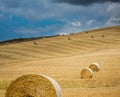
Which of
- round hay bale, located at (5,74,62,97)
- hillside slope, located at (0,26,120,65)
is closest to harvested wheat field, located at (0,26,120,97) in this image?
hillside slope, located at (0,26,120,65)

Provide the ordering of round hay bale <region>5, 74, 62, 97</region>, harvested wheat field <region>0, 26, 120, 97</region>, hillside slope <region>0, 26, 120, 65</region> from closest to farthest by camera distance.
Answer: round hay bale <region>5, 74, 62, 97</region>
harvested wheat field <region>0, 26, 120, 97</region>
hillside slope <region>0, 26, 120, 65</region>

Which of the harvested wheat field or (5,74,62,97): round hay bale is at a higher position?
the harvested wheat field

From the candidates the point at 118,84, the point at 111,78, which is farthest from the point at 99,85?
the point at 111,78

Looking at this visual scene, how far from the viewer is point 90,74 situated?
25812 mm

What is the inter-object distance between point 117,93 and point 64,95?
8.09 feet

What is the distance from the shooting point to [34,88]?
1329 centimetres

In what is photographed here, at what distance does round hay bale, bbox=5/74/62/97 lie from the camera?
43.2 feet

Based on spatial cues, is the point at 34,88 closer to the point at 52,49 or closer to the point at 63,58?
the point at 63,58

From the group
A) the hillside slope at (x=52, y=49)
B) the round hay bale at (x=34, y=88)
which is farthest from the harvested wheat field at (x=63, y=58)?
the round hay bale at (x=34, y=88)

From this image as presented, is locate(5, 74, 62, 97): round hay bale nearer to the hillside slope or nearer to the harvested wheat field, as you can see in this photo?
the harvested wheat field

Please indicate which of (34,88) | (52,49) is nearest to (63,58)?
(52,49)

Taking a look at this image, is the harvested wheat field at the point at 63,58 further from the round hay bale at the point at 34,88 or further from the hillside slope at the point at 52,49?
the round hay bale at the point at 34,88

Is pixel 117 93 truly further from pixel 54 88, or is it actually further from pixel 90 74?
pixel 90 74

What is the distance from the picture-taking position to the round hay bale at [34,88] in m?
13.2
